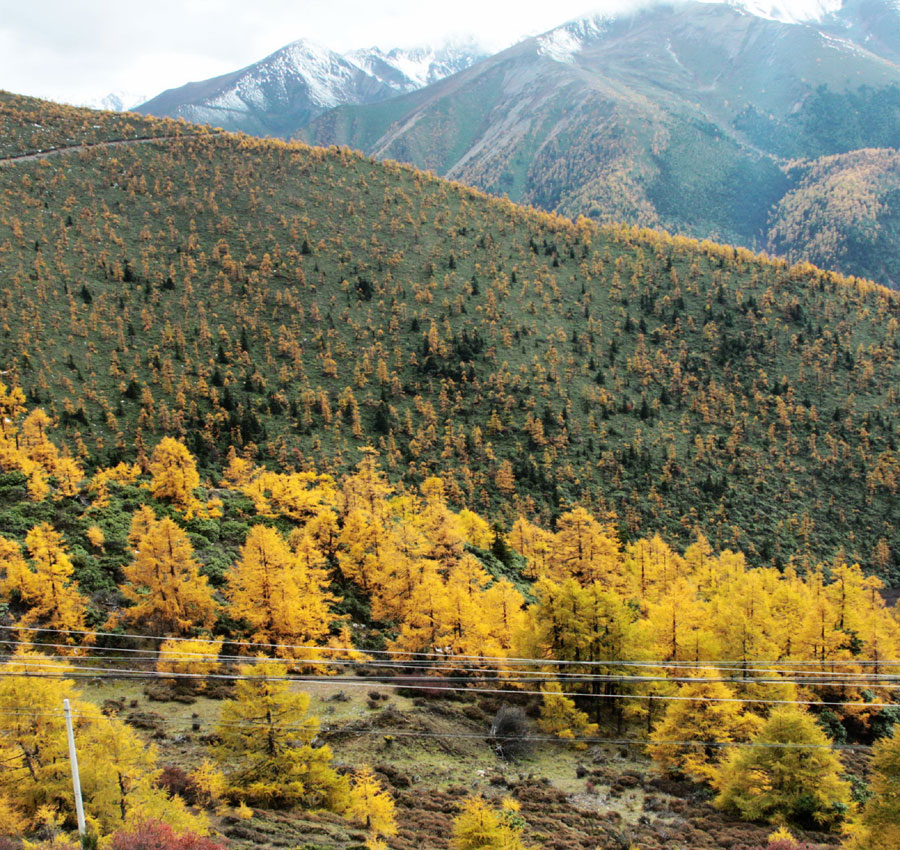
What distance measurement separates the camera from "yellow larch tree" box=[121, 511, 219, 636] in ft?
112

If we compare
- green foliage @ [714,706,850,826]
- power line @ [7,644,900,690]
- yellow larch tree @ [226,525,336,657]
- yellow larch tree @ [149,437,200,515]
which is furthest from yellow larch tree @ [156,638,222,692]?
green foliage @ [714,706,850,826]

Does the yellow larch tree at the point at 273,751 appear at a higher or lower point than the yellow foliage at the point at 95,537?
lower

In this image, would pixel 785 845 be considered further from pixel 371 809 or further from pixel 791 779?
pixel 371 809

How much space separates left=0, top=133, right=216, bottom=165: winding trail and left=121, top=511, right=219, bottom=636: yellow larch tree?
141313 millimetres

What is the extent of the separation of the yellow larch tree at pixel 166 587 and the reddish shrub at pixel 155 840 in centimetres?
1854

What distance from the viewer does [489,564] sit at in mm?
58594

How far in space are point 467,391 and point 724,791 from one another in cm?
9755

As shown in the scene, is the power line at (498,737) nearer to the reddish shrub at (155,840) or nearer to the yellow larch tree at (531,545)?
the reddish shrub at (155,840)

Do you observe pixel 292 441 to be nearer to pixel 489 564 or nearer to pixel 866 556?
pixel 489 564

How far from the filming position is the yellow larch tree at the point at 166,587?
34219mm

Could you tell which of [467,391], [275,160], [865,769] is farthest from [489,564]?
[275,160]

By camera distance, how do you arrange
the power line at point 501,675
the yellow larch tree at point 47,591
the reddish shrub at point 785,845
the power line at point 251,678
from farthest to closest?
the yellow larch tree at point 47,591 → the power line at point 501,675 → the power line at point 251,678 → the reddish shrub at point 785,845

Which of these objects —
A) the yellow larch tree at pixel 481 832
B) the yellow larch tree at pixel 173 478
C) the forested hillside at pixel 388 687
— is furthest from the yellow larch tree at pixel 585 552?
the yellow larch tree at pixel 173 478

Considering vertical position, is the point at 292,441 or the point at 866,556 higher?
the point at 292,441
